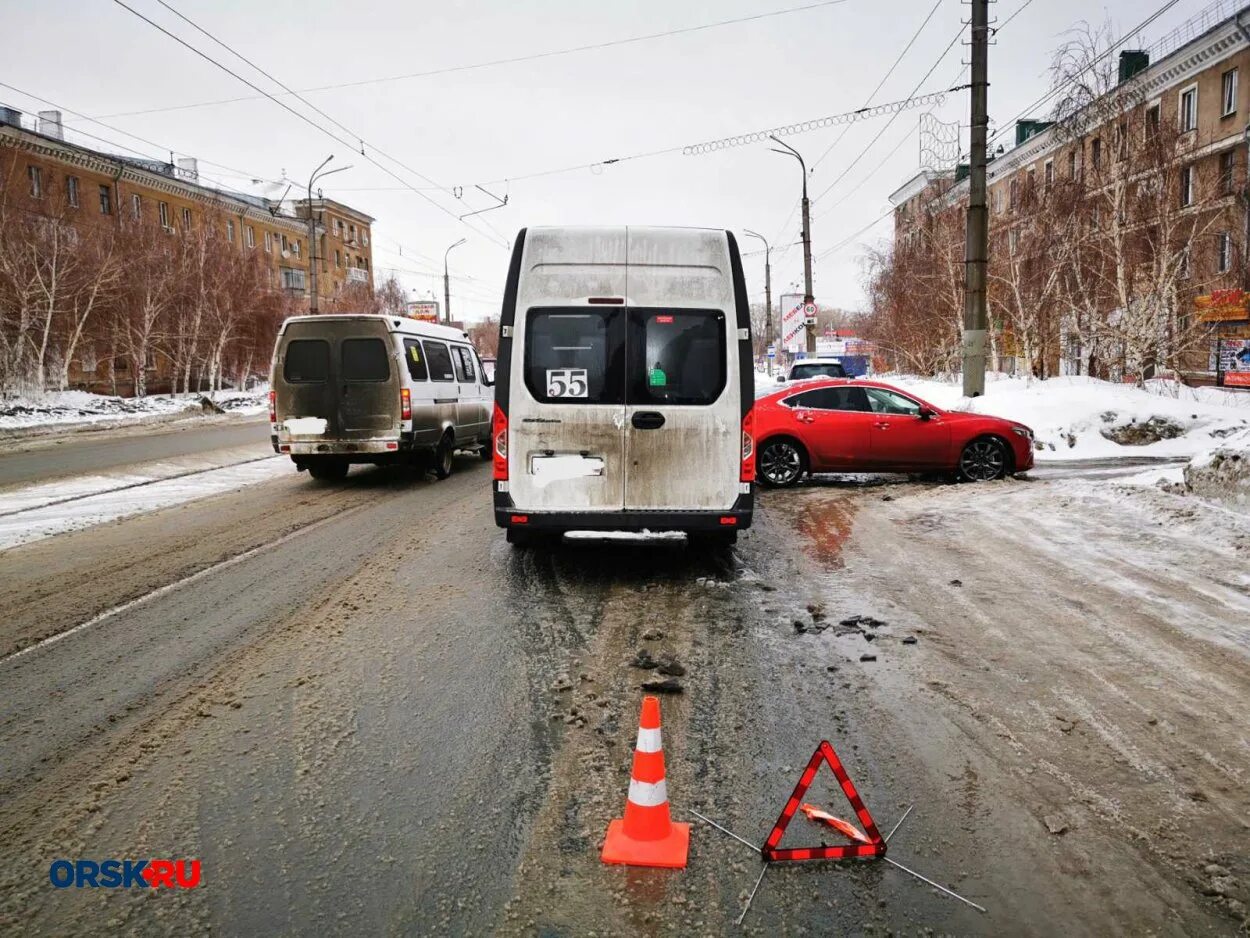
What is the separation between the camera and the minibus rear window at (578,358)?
6.46 metres

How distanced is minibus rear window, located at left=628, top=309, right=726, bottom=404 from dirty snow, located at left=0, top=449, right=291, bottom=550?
6234 mm

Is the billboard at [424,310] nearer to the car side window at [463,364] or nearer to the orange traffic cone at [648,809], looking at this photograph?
the car side window at [463,364]

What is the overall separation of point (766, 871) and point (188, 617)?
174 inches

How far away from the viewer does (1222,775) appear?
3406 millimetres

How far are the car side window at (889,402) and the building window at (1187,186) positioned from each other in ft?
43.0

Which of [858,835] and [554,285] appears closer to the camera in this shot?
[858,835]

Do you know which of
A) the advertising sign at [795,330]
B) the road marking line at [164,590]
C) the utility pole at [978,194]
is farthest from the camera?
the advertising sign at [795,330]

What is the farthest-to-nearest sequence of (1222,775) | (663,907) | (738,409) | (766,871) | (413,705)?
1. (738,409)
2. (413,705)
3. (1222,775)
4. (766,871)
5. (663,907)

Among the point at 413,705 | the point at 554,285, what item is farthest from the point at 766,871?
the point at 554,285

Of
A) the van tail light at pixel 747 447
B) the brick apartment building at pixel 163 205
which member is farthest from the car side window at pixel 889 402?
the brick apartment building at pixel 163 205

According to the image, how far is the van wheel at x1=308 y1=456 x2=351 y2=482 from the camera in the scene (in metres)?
12.0

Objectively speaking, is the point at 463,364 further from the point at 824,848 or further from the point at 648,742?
the point at 824,848

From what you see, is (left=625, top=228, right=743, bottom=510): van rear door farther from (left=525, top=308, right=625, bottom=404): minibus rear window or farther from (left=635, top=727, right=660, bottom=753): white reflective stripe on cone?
(left=635, top=727, right=660, bottom=753): white reflective stripe on cone

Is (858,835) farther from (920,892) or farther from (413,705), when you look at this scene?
(413,705)
